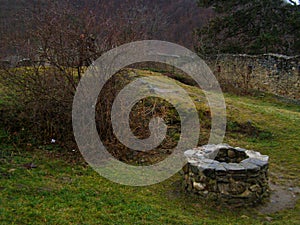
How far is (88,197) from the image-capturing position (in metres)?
4.46

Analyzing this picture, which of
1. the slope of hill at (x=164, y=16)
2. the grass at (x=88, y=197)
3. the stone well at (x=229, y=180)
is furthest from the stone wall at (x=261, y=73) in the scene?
the stone well at (x=229, y=180)

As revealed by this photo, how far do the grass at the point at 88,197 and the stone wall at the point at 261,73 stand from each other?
7.82m

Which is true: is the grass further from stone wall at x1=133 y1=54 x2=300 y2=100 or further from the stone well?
stone wall at x1=133 y1=54 x2=300 y2=100

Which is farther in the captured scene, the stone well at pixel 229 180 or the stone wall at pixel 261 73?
the stone wall at pixel 261 73

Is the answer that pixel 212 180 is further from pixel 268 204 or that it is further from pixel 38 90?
pixel 38 90

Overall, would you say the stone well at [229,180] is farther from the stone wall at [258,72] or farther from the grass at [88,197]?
the stone wall at [258,72]

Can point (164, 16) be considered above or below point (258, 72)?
above

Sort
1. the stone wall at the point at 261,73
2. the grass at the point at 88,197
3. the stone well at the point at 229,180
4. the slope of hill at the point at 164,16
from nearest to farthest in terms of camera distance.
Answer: the grass at the point at 88,197
the stone well at the point at 229,180
the slope of hill at the point at 164,16
the stone wall at the point at 261,73

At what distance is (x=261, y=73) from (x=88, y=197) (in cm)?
1273

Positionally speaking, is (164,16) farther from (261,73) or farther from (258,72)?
(261,73)

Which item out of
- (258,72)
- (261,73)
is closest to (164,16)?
(258,72)

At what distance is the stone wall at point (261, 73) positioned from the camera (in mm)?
13727

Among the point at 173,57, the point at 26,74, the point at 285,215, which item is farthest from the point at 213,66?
the point at 285,215

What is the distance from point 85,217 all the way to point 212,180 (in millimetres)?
1936
